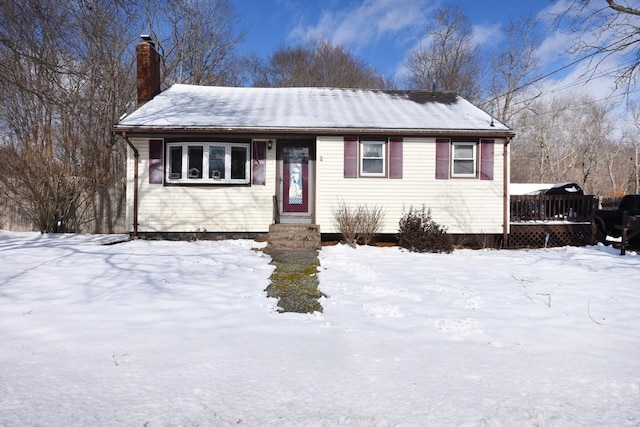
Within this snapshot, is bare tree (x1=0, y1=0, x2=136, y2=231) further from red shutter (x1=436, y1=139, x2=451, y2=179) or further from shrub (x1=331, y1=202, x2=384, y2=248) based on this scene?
red shutter (x1=436, y1=139, x2=451, y2=179)

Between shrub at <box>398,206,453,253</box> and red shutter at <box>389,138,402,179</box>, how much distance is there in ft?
4.38

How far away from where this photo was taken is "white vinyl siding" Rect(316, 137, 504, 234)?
10.8 m

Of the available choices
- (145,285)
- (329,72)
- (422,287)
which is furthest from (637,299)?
(329,72)

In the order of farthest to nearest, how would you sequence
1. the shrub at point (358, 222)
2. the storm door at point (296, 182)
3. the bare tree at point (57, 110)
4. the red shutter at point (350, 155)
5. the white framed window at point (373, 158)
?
1. the storm door at point (296, 182)
2. the white framed window at point (373, 158)
3. the red shutter at point (350, 155)
4. the shrub at point (358, 222)
5. the bare tree at point (57, 110)

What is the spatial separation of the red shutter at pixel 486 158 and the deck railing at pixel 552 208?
129 cm

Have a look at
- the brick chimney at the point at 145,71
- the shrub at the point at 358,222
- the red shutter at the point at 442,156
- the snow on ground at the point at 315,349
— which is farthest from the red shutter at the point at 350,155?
the brick chimney at the point at 145,71

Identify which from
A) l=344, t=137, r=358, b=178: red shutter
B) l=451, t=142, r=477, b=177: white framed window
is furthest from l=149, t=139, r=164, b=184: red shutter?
l=451, t=142, r=477, b=177: white framed window

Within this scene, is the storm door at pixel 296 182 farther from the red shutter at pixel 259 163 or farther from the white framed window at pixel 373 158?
the white framed window at pixel 373 158

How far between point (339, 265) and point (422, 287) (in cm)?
202

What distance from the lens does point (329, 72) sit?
33875mm

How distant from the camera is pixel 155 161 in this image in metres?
10.6

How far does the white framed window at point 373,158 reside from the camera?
10.9m

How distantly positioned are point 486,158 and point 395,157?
2.68m

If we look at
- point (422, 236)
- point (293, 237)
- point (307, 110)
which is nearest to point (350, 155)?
Answer: point (307, 110)
